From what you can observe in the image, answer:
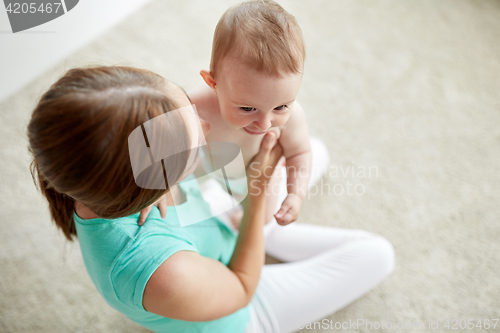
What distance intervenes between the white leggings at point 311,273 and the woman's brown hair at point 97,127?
48 cm

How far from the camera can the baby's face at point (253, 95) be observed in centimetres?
56

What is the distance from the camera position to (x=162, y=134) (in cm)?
39

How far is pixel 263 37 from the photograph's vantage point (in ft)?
1.76

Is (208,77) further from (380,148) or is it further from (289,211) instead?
(380,148)

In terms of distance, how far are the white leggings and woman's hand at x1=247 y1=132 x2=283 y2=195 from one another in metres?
0.21

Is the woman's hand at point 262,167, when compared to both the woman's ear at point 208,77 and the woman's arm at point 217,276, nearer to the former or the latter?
the woman's arm at point 217,276

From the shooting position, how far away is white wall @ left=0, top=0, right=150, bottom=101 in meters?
1.19

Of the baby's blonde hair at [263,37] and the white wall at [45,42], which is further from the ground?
the baby's blonde hair at [263,37]

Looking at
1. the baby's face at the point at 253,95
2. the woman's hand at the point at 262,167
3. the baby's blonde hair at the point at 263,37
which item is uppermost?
the baby's blonde hair at the point at 263,37

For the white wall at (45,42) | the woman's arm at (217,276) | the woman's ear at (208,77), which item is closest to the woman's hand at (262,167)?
the woman's arm at (217,276)

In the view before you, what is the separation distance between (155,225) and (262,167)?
27 centimetres

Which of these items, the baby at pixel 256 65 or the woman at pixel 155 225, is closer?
the woman at pixel 155 225

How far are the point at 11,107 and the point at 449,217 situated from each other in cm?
148

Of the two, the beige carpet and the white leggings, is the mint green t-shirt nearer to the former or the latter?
the white leggings
